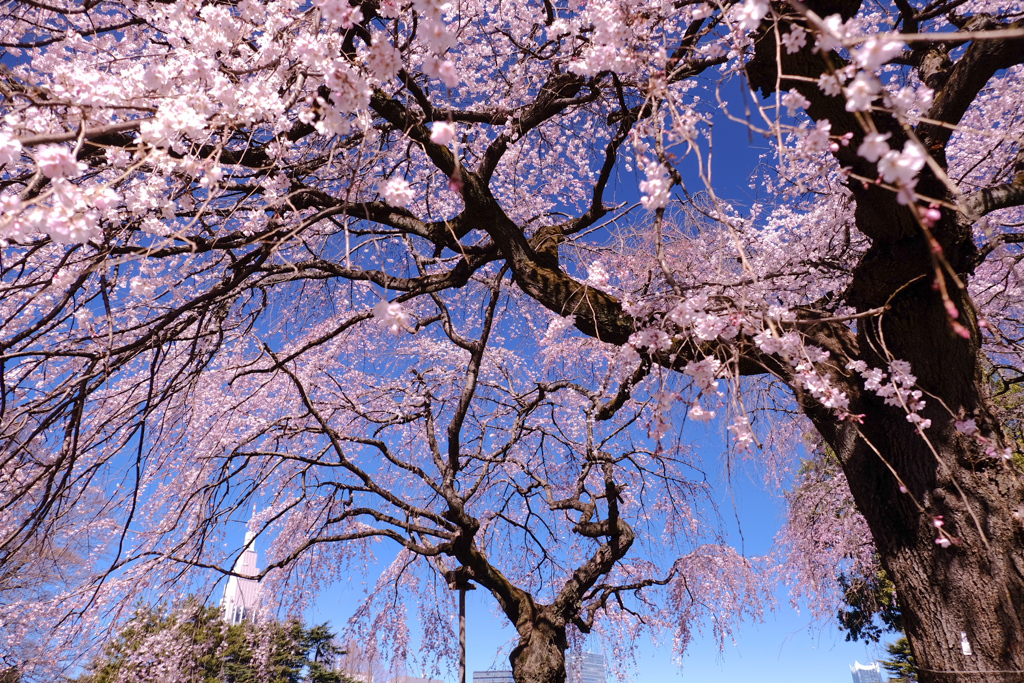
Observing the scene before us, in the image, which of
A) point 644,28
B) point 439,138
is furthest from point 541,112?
point 439,138

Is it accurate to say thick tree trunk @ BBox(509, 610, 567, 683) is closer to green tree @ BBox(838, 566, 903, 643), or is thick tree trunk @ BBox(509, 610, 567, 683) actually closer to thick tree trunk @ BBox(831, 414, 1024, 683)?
thick tree trunk @ BBox(831, 414, 1024, 683)

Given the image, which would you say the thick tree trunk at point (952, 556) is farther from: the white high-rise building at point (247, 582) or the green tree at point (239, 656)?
the green tree at point (239, 656)

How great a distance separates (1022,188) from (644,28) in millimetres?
2687

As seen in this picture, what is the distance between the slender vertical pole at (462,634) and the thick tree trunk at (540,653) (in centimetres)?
50

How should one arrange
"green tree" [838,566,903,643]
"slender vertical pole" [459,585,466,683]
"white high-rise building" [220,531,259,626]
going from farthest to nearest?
1. "green tree" [838,566,903,643]
2. "slender vertical pole" [459,585,466,683]
3. "white high-rise building" [220,531,259,626]

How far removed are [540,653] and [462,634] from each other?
74 centimetres

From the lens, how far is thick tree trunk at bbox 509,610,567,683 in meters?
5.27

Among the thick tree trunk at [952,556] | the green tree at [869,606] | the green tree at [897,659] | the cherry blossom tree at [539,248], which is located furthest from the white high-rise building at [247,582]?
the green tree at [897,659]

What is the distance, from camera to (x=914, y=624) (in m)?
3.12

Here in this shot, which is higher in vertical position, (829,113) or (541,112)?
(541,112)

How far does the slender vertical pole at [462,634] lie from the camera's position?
5.26 m

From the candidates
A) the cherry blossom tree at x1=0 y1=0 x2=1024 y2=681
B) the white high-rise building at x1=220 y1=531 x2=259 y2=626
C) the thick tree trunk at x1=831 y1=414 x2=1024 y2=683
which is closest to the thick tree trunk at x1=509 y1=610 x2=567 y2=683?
the cherry blossom tree at x1=0 y1=0 x2=1024 y2=681

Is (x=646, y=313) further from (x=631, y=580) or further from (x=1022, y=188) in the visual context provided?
(x=631, y=580)

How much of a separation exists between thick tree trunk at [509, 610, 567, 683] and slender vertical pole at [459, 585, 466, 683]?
1.65ft
